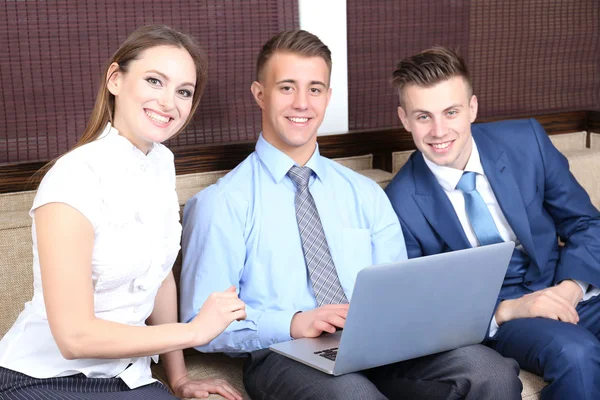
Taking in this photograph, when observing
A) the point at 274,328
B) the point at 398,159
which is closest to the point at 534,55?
the point at 398,159

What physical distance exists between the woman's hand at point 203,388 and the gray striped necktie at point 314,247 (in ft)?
1.10

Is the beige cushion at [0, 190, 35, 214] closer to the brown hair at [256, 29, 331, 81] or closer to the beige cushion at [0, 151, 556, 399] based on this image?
the beige cushion at [0, 151, 556, 399]

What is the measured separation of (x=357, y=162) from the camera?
2826 mm

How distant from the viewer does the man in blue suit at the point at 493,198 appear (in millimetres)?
2324

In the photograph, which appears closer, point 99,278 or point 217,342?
point 99,278

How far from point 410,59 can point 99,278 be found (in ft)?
3.91

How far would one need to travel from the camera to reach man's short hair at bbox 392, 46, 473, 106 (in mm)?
2332

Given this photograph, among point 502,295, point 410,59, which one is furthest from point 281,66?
point 502,295

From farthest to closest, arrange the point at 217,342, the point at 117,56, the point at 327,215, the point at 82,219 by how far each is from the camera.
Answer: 1. the point at 327,215
2. the point at 217,342
3. the point at 117,56
4. the point at 82,219

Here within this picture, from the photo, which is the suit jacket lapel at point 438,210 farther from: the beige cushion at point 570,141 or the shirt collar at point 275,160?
the beige cushion at point 570,141

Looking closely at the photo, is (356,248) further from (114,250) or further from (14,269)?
(14,269)

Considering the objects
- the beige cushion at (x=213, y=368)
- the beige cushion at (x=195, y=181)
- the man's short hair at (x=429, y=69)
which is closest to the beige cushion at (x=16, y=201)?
the beige cushion at (x=195, y=181)

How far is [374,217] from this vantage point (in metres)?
2.32

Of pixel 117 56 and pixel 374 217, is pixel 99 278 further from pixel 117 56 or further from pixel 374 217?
pixel 374 217
